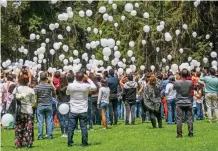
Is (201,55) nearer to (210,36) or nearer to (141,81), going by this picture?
(210,36)

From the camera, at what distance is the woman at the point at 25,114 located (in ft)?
44.1

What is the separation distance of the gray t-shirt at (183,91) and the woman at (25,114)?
12.7 feet

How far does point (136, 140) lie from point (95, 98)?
458cm

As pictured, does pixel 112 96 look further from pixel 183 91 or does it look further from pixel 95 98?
pixel 183 91

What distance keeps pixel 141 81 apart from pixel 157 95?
3.31m

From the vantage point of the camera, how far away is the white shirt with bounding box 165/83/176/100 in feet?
61.4

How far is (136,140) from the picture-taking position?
47.5 ft

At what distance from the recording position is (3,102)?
1891 centimetres

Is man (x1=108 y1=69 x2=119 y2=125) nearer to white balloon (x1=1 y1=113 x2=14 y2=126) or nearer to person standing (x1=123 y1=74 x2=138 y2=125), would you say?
person standing (x1=123 y1=74 x2=138 y2=125)

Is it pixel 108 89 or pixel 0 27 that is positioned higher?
pixel 0 27

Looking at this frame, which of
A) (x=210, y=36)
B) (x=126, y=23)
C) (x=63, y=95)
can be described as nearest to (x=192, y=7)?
(x=210, y=36)

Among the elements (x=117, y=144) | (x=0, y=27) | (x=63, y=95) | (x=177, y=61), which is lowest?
(x=117, y=144)

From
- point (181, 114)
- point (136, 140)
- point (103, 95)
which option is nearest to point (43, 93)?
point (136, 140)

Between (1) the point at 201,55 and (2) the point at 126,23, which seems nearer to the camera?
(1) the point at 201,55
